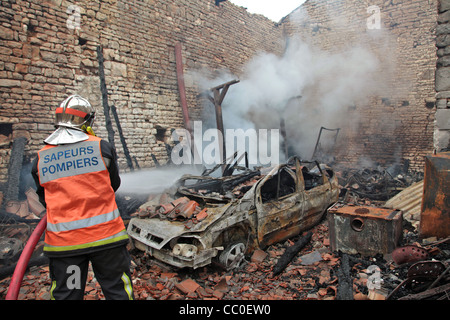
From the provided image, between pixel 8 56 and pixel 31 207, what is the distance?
3.82 m

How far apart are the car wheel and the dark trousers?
1781mm

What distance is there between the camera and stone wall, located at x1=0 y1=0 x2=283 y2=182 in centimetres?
691

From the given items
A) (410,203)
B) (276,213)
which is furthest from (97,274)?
(410,203)

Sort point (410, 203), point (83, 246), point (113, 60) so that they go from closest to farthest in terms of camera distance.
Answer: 1. point (83, 246)
2. point (410, 203)
3. point (113, 60)

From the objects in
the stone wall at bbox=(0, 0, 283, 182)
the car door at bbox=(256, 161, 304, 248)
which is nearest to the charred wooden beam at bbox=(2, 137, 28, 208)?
the stone wall at bbox=(0, 0, 283, 182)

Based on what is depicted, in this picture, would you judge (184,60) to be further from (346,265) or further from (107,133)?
(346,265)

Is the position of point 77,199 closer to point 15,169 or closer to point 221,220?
point 221,220

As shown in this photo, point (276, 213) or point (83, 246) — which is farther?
point (276, 213)

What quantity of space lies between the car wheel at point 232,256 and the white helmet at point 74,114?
2489 millimetres

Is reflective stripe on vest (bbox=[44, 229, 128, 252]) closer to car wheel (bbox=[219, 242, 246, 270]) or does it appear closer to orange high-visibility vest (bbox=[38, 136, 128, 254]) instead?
orange high-visibility vest (bbox=[38, 136, 128, 254])

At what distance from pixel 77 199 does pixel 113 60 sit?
808 cm

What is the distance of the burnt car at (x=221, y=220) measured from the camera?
11.9 feet

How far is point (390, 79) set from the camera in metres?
13.5

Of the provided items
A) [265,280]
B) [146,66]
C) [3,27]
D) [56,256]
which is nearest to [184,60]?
[146,66]
